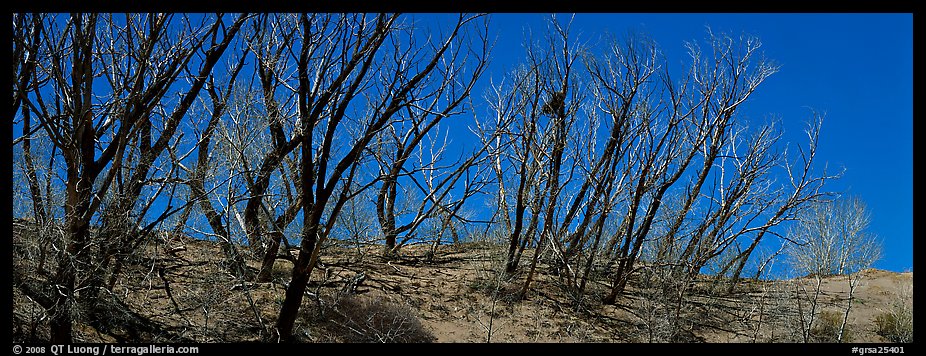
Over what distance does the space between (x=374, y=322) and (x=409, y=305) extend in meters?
1.12

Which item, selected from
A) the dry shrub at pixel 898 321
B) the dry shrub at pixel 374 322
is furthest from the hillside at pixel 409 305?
the dry shrub at pixel 898 321

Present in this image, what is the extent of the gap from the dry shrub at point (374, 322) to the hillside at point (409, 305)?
23 millimetres

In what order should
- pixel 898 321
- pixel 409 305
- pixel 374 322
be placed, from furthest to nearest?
pixel 898 321 < pixel 409 305 < pixel 374 322

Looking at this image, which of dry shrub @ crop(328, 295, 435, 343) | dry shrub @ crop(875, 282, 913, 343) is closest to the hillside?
dry shrub @ crop(328, 295, 435, 343)

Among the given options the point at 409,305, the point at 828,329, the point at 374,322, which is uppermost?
the point at 409,305

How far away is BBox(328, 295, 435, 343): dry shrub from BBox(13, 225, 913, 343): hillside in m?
0.02

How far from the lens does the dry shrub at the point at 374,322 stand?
48.9 ft

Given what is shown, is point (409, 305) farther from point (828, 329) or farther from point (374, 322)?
point (828, 329)

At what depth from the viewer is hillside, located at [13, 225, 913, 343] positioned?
1376cm

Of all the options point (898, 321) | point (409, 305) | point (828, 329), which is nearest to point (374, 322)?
point (409, 305)

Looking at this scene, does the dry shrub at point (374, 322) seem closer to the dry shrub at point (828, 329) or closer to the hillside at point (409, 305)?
the hillside at point (409, 305)

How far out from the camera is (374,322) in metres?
15.4
